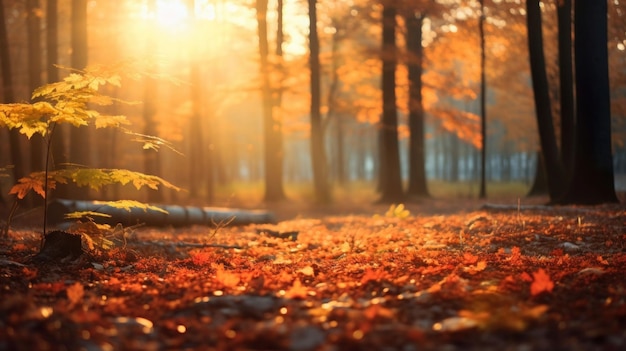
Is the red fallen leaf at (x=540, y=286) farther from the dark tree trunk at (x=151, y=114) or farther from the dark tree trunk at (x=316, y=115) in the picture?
the dark tree trunk at (x=151, y=114)

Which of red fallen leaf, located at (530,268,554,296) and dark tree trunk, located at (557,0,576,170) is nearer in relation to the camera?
red fallen leaf, located at (530,268,554,296)

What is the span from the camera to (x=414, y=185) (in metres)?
24.6

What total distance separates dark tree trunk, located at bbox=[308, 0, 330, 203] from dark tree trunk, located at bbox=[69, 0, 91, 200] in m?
7.66

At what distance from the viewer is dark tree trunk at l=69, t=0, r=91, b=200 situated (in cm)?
1436

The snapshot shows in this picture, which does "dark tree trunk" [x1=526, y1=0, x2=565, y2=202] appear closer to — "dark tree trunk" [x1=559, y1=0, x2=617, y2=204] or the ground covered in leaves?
"dark tree trunk" [x1=559, y1=0, x2=617, y2=204]

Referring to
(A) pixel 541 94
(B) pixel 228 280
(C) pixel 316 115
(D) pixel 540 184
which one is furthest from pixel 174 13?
(B) pixel 228 280


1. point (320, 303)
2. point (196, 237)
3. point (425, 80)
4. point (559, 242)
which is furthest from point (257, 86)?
point (320, 303)

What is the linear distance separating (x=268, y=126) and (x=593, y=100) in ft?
43.0

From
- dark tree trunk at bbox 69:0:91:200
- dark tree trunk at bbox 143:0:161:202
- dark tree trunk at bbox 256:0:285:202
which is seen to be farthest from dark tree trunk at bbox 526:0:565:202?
dark tree trunk at bbox 143:0:161:202

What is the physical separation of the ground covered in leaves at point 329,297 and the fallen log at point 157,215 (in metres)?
2.02

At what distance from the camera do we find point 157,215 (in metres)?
12.4

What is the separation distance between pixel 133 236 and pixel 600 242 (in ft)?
23.5

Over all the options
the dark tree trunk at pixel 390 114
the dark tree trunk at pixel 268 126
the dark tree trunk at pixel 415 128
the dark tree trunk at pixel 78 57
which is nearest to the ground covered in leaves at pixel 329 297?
the dark tree trunk at pixel 78 57

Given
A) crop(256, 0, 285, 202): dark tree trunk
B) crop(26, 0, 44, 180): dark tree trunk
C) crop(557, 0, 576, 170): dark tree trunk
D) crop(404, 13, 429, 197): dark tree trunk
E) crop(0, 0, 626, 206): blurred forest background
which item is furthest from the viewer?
crop(404, 13, 429, 197): dark tree trunk
